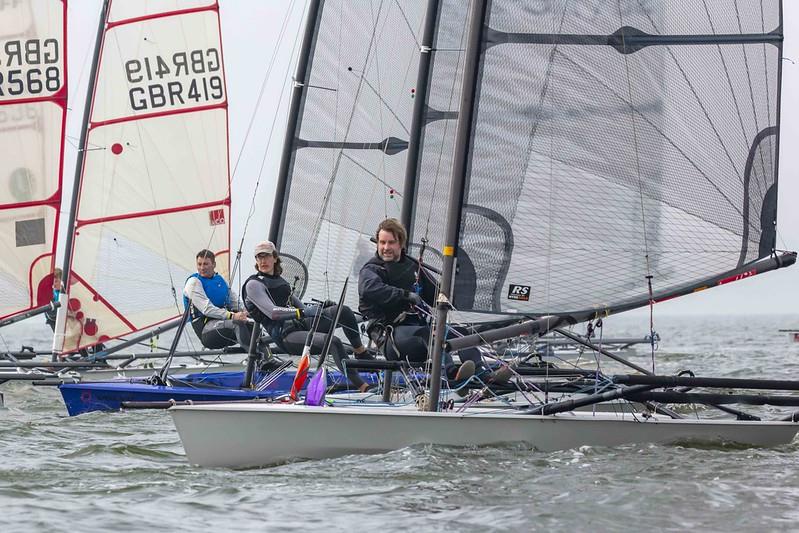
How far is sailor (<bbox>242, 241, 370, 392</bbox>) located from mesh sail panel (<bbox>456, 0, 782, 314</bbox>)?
217cm

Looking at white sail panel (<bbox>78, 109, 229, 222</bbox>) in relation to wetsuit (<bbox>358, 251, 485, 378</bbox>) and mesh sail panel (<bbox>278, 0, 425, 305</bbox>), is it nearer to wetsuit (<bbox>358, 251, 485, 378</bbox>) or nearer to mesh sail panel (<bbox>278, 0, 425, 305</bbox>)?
mesh sail panel (<bbox>278, 0, 425, 305</bbox>)

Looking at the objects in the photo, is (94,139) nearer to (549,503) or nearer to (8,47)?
(8,47)

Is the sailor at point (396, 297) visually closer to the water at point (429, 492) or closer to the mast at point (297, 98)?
the water at point (429, 492)

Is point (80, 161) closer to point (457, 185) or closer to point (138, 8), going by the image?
point (138, 8)

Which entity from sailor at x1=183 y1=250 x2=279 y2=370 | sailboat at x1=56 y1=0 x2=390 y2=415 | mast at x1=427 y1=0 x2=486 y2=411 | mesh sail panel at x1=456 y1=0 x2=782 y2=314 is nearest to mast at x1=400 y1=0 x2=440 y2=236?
mesh sail panel at x1=456 y1=0 x2=782 y2=314

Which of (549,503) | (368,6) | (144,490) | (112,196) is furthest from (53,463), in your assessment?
(112,196)

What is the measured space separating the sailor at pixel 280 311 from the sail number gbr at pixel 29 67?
5016mm

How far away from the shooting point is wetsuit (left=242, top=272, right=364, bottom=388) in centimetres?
1031

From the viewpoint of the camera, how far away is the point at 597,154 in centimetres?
848

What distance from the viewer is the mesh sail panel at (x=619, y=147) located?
836 centimetres

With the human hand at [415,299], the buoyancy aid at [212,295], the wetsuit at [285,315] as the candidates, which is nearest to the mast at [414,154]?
the wetsuit at [285,315]

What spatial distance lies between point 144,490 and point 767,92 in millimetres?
4384

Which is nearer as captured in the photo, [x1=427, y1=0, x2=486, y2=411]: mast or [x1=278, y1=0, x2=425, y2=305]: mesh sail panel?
[x1=427, y1=0, x2=486, y2=411]: mast

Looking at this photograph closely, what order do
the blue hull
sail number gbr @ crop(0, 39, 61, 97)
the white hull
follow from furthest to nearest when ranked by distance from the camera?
1. sail number gbr @ crop(0, 39, 61, 97)
2. the blue hull
3. the white hull
